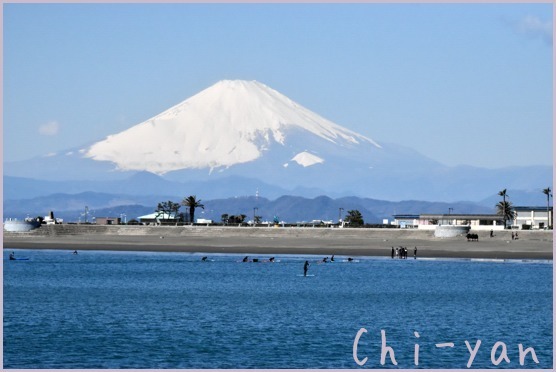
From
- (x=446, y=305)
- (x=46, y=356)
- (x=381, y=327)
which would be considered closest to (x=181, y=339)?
(x=46, y=356)

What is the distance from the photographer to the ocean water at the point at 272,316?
172 feet

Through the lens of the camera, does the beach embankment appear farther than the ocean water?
Yes

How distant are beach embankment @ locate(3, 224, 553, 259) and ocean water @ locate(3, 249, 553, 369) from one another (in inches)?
1025

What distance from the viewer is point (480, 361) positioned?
168ft

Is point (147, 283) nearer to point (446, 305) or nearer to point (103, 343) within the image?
point (446, 305)

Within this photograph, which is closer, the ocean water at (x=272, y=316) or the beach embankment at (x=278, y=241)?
the ocean water at (x=272, y=316)

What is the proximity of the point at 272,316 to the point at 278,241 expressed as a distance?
3802 inches

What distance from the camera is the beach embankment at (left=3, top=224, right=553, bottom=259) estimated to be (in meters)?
142

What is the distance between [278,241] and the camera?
16475 cm

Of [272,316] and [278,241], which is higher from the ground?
[278,241]

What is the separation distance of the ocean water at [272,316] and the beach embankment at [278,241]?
26.0 meters

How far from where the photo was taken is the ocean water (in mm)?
52281

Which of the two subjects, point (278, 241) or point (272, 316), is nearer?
point (272, 316)

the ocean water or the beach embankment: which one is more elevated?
the beach embankment
